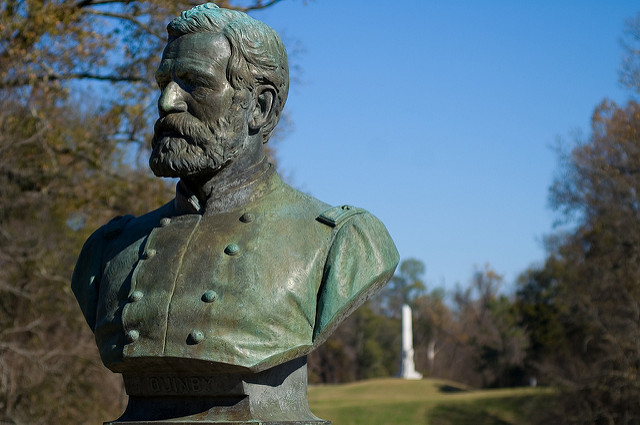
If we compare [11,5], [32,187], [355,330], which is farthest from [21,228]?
[355,330]

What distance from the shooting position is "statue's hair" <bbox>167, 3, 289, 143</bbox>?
3.68 m

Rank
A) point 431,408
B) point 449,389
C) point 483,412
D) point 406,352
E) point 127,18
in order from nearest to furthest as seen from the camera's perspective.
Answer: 1. point 127,18
2. point 483,412
3. point 431,408
4. point 449,389
5. point 406,352

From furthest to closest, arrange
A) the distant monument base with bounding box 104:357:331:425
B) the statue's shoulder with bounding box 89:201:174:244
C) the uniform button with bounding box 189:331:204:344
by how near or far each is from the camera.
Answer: the statue's shoulder with bounding box 89:201:174:244 < the distant monument base with bounding box 104:357:331:425 < the uniform button with bounding box 189:331:204:344

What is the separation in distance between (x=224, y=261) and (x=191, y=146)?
1.48ft

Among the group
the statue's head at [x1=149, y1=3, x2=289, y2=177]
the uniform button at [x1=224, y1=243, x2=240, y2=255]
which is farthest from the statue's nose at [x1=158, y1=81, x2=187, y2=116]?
the uniform button at [x1=224, y1=243, x2=240, y2=255]

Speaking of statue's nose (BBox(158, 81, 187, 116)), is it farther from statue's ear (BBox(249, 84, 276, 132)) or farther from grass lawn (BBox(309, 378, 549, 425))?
grass lawn (BBox(309, 378, 549, 425))

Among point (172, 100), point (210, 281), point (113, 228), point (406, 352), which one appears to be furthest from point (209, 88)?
point (406, 352)

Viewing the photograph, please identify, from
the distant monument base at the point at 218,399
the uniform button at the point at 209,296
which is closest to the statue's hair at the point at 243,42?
the uniform button at the point at 209,296

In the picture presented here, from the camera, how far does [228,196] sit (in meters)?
3.81

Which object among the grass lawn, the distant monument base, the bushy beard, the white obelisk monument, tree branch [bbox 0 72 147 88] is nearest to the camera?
the distant monument base

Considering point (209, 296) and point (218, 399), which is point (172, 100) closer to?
point (209, 296)

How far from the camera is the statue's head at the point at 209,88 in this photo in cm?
364

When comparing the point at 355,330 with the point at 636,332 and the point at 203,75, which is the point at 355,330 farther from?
the point at 203,75

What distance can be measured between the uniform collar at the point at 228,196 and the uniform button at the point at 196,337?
60 cm
